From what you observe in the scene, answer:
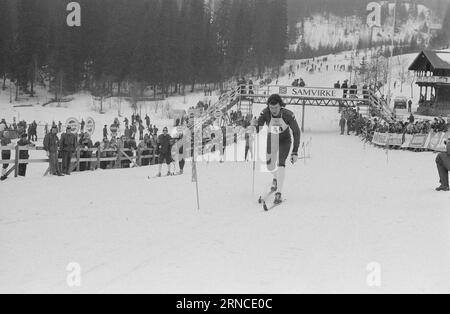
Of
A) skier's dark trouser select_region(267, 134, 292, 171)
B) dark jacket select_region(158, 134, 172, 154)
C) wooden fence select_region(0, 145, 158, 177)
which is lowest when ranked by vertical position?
wooden fence select_region(0, 145, 158, 177)

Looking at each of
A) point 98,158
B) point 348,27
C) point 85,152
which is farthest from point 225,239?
point 348,27

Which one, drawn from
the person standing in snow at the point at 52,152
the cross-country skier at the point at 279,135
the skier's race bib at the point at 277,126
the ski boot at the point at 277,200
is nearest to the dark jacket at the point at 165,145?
the person standing in snow at the point at 52,152

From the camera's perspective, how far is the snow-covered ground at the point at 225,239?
477 centimetres

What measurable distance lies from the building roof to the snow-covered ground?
48778mm

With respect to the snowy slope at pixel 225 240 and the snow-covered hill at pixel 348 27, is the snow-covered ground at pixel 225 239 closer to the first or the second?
the snowy slope at pixel 225 240

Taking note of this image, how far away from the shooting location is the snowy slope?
4758 millimetres

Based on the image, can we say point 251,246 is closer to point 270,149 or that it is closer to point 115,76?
point 270,149

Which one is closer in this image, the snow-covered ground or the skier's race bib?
the snow-covered ground

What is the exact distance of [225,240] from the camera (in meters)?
6.23

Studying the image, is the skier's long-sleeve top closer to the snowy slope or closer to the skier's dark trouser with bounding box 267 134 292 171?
the skier's dark trouser with bounding box 267 134 292 171

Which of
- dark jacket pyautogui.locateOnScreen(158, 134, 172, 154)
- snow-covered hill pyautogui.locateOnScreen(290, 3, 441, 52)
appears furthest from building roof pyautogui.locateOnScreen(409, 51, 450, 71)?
snow-covered hill pyautogui.locateOnScreen(290, 3, 441, 52)

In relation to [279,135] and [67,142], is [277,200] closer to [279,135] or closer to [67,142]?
[279,135]
